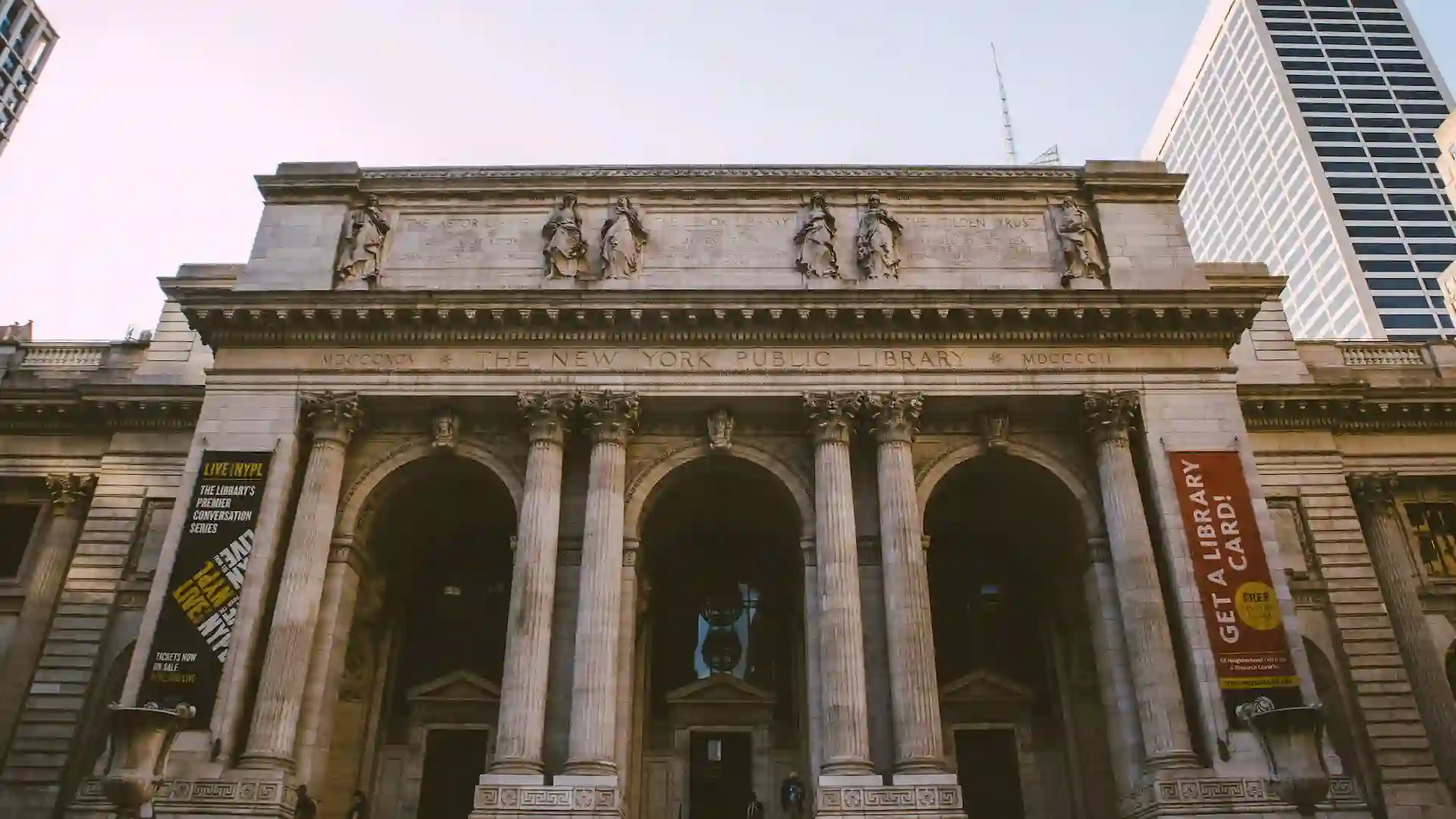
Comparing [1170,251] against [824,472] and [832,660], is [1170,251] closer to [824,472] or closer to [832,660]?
[824,472]

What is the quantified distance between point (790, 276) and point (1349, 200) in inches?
3772

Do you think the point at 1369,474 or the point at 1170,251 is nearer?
the point at 1170,251

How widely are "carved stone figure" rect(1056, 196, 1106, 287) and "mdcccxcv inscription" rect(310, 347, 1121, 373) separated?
8.33 ft

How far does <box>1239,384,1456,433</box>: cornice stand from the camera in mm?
30703

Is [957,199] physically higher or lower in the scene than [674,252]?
higher

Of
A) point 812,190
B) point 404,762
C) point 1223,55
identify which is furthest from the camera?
point 1223,55

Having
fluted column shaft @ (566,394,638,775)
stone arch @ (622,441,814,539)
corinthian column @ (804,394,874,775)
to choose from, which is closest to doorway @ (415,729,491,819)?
fluted column shaft @ (566,394,638,775)

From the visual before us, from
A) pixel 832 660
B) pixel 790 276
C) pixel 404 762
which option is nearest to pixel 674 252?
pixel 790 276

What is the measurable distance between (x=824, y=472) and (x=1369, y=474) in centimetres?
1792

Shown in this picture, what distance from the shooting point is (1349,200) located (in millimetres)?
101938

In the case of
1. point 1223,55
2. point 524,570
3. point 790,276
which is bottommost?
point 524,570

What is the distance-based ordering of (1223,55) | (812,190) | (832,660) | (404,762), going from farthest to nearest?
1. (1223,55)
2. (812,190)
3. (404,762)
4. (832,660)

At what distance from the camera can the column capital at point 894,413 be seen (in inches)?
1024

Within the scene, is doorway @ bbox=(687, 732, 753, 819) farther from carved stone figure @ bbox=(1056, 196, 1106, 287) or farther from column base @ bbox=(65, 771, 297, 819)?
carved stone figure @ bbox=(1056, 196, 1106, 287)
